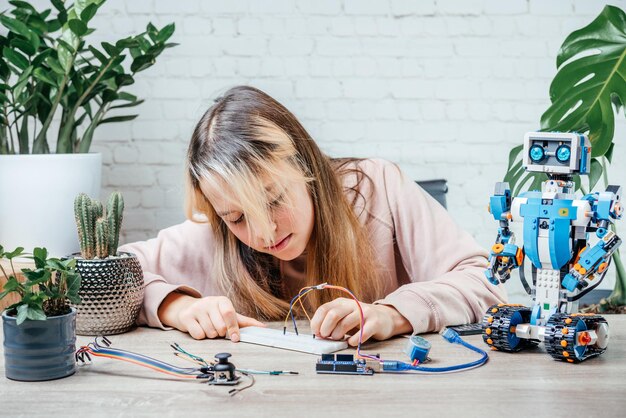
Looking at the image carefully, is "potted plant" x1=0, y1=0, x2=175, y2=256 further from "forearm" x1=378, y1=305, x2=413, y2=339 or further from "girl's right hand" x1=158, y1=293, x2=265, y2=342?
"forearm" x1=378, y1=305, x2=413, y2=339

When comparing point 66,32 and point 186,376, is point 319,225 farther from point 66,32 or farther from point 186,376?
point 66,32

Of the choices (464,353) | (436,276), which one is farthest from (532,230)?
(436,276)

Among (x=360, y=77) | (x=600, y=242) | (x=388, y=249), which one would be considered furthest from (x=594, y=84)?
(x=600, y=242)

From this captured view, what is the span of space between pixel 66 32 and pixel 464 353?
148cm

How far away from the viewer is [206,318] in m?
1.27

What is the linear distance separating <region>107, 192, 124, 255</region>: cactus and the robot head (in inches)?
25.7

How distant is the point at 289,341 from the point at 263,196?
0.87ft

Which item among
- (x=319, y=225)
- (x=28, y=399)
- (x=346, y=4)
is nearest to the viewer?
(x=28, y=399)

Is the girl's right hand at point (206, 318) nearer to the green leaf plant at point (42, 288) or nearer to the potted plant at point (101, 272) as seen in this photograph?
the potted plant at point (101, 272)

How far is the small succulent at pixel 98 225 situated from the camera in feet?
4.17

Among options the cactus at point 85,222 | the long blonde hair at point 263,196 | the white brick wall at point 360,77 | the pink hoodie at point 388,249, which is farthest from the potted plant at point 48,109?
the cactus at point 85,222

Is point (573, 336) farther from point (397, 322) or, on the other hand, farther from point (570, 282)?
point (397, 322)

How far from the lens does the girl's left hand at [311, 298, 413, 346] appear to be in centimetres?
117

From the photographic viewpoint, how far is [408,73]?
2.70 m
